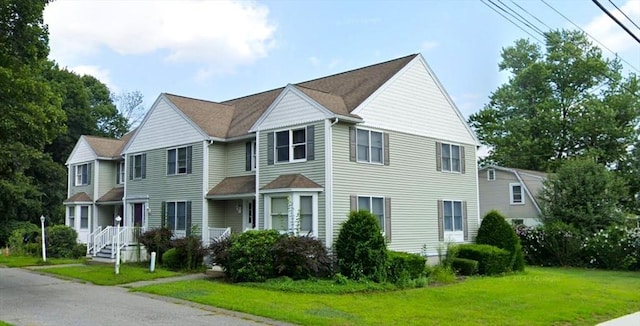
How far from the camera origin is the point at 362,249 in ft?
56.7

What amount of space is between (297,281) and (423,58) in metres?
11.2

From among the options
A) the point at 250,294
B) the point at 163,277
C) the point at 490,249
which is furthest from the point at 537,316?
the point at 163,277

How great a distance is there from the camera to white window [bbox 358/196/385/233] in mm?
19781

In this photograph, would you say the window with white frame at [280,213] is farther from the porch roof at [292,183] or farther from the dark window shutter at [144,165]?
the dark window shutter at [144,165]

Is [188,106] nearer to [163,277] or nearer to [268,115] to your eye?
[268,115]

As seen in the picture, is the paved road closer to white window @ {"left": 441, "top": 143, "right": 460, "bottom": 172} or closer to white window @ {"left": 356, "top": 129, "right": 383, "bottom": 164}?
white window @ {"left": 356, "top": 129, "right": 383, "bottom": 164}

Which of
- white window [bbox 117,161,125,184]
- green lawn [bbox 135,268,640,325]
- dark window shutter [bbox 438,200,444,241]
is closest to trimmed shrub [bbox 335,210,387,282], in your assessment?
green lawn [bbox 135,268,640,325]

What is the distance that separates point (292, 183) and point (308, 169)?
2.58 feet

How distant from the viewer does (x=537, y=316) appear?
39.1ft

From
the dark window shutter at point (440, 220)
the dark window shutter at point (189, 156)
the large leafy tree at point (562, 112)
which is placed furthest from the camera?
the large leafy tree at point (562, 112)

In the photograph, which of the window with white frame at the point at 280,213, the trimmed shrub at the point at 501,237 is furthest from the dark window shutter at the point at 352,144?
the trimmed shrub at the point at 501,237

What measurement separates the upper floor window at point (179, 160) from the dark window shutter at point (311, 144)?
6.93 meters

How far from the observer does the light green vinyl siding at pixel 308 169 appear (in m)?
18.9

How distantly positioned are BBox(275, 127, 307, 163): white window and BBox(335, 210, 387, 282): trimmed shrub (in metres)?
A: 3.37
